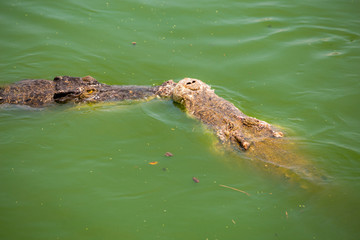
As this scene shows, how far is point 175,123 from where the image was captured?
18.7 feet

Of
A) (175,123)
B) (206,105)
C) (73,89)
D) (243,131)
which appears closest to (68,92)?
(73,89)

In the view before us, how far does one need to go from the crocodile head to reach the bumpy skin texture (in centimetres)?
156

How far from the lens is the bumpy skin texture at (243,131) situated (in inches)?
177

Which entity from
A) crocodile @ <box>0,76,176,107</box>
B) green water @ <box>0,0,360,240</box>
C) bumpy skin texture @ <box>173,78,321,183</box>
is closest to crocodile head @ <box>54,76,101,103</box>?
crocodile @ <box>0,76,176,107</box>

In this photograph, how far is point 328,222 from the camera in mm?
4090

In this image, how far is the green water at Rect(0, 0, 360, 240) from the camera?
13.9 feet

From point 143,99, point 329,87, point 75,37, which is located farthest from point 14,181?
point 329,87

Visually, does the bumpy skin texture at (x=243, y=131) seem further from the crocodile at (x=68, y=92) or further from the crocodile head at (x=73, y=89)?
the crocodile head at (x=73, y=89)

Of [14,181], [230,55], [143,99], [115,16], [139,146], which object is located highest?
[115,16]

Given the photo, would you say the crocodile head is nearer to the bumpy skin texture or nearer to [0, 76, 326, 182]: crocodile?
[0, 76, 326, 182]: crocodile

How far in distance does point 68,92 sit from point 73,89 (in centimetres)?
11

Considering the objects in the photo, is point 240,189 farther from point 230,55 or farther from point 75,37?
point 75,37

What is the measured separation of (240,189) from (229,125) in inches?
37.8

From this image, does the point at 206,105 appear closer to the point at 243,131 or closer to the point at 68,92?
the point at 243,131
